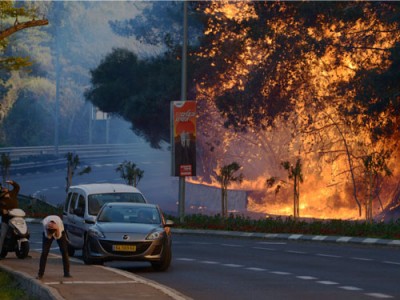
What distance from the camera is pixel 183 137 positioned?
48.7 meters

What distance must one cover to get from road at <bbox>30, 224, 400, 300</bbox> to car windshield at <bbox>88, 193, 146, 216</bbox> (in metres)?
1.63

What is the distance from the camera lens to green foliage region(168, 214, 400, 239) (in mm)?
38375

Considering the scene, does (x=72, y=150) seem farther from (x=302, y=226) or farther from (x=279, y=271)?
(x=279, y=271)

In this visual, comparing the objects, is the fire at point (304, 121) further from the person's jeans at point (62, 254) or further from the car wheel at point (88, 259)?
the person's jeans at point (62, 254)

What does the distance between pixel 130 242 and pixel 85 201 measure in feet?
16.6

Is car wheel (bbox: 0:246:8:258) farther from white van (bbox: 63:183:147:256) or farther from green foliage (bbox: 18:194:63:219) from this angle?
green foliage (bbox: 18:194:63:219)

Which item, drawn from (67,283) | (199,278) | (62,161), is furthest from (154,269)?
(62,161)

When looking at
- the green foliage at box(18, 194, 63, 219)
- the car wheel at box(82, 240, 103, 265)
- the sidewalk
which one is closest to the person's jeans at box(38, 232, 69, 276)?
the sidewalk

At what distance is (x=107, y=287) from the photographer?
1891 centimetres

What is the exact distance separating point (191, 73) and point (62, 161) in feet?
139

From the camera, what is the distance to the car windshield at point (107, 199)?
1164 inches

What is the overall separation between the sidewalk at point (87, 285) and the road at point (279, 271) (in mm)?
902

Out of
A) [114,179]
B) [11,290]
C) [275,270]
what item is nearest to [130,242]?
[275,270]

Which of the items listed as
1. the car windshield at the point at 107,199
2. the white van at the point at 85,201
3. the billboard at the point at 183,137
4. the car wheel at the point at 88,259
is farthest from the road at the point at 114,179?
the car wheel at the point at 88,259
